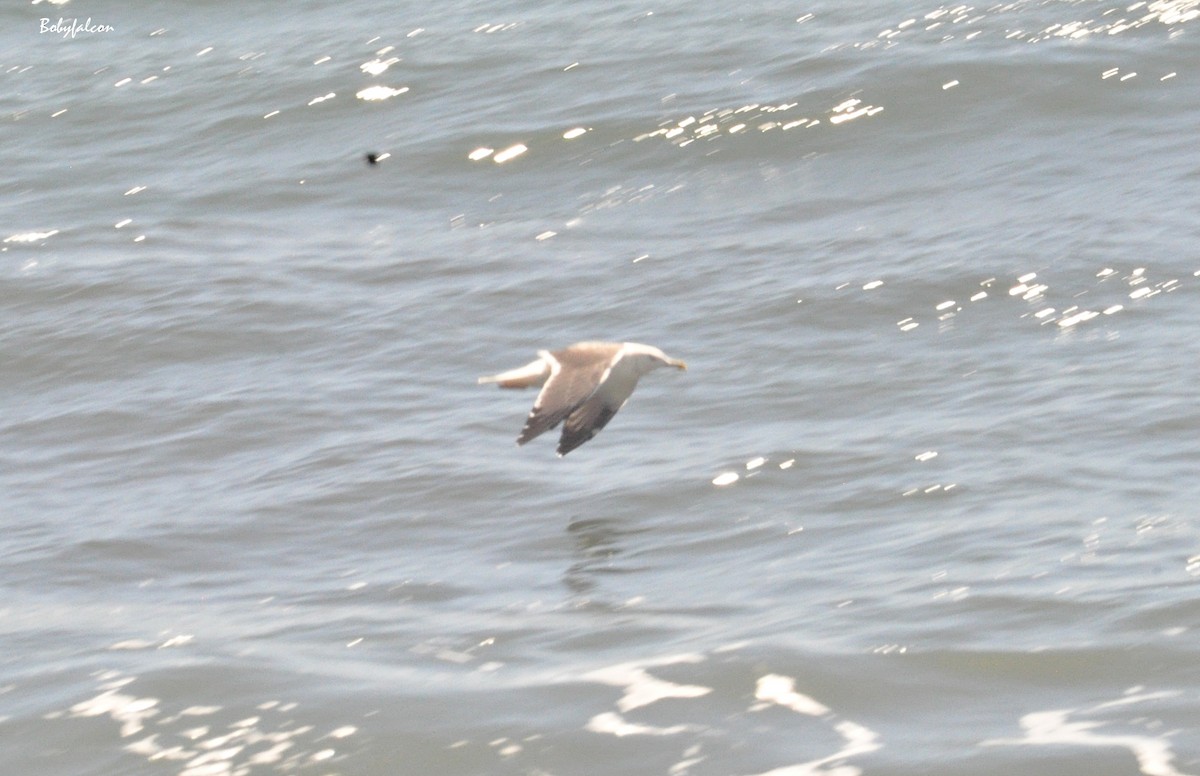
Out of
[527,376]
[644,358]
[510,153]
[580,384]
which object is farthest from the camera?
[510,153]

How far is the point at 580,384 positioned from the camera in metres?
8.09

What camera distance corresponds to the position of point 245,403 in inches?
385

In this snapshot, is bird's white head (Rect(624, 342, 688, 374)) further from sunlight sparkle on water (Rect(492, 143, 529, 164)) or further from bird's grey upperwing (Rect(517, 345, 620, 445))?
sunlight sparkle on water (Rect(492, 143, 529, 164))

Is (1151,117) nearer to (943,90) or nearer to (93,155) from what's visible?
(943,90)

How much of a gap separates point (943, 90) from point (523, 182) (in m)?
3.10

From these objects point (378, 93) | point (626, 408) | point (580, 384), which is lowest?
point (626, 408)

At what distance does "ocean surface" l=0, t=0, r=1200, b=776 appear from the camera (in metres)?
5.98

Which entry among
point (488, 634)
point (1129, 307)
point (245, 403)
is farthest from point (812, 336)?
point (488, 634)

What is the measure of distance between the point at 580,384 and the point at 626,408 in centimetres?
138
